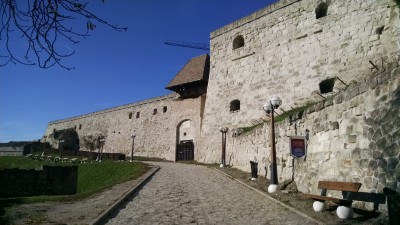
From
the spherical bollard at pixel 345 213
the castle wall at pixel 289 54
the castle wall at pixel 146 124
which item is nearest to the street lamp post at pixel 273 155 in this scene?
the spherical bollard at pixel 345 213

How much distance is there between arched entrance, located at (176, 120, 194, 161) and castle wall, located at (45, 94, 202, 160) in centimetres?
29

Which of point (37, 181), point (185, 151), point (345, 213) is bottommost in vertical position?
point (37, 181)

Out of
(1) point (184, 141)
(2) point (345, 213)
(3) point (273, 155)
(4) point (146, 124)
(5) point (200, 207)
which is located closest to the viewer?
(2) point (345, 213)

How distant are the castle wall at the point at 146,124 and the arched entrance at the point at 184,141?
293mm

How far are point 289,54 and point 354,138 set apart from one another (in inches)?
505

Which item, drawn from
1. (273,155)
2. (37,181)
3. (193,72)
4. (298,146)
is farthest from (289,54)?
(37,181)

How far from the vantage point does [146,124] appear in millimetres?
34375

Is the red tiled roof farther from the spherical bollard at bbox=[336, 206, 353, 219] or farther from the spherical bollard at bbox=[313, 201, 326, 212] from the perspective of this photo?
the spherical bollard at bbox=[336, 206, 353, 219]

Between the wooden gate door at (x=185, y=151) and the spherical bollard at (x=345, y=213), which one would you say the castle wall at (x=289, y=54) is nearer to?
the wooden gate door at (x=185, y=151)

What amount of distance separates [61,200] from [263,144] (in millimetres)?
7616

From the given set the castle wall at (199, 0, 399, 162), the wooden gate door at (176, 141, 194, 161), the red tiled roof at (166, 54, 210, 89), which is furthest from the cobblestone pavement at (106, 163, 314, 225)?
the red tiled roof at (166, 54, 210, 89)

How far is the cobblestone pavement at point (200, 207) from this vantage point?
6.31 meters

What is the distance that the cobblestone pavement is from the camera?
6.31m

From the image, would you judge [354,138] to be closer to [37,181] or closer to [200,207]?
[200,207]
